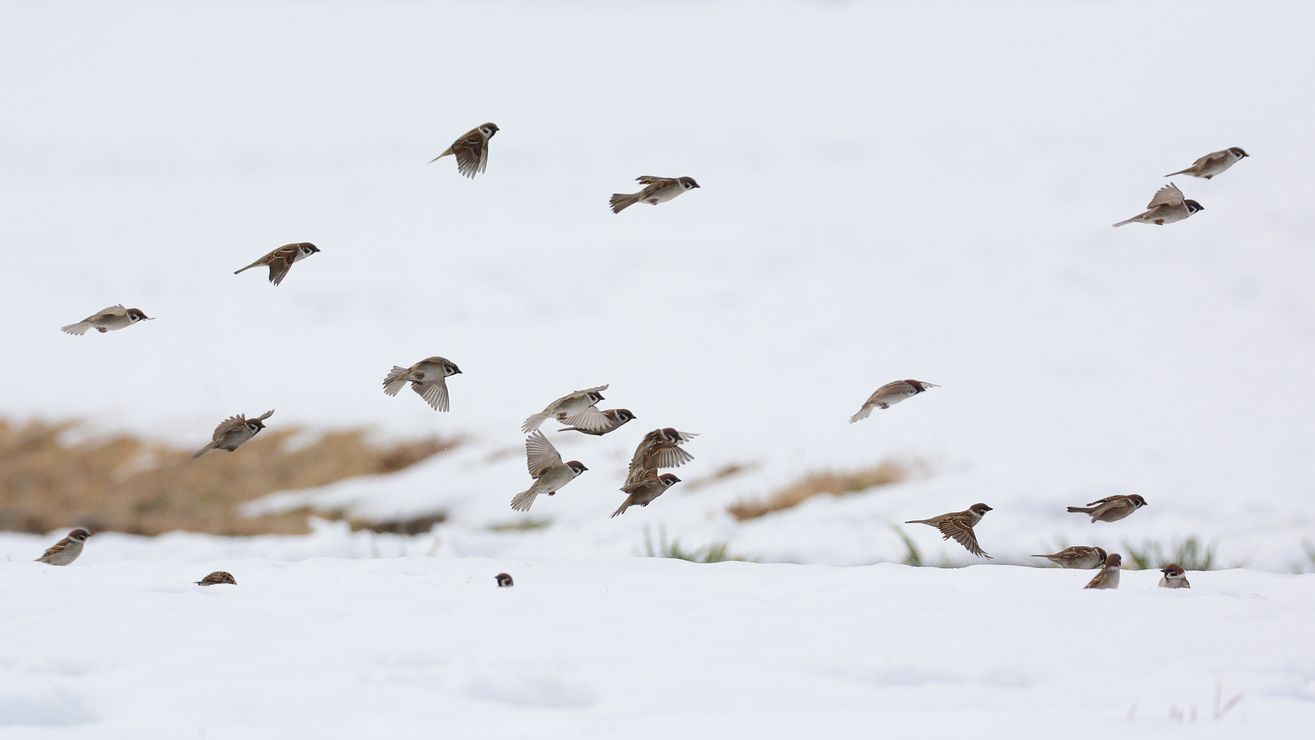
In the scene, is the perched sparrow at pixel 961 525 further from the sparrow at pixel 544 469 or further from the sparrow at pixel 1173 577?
the sparrow at pixel 544 469

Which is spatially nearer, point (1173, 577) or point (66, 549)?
point (1173, 577)

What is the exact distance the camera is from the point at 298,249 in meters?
6.31

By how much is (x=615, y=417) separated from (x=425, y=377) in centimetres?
95

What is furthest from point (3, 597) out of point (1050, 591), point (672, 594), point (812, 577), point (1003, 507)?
point (1003, 507)

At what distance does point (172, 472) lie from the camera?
43.4ft

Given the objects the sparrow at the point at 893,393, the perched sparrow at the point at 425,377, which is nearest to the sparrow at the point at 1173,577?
the sparrow at the point at 893,393

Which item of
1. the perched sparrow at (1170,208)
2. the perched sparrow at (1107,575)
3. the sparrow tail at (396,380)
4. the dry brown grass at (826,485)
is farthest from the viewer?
the dry brown grass at (826,485)

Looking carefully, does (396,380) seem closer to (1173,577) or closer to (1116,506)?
(1116,506)

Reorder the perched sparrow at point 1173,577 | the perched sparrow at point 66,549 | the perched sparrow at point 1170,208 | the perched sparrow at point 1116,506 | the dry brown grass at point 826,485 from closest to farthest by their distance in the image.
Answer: the perched sparrow at point 1173,577, the perched sparrow at point 1170,208, the perched sparrow at point 1116,506, the perched sparrow at point 66,549, the dry brown grass at point 826,485

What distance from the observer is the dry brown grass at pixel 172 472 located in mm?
12555

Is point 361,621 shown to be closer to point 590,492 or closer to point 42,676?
point 42,676

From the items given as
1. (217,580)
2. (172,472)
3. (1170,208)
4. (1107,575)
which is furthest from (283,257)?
(172,472)

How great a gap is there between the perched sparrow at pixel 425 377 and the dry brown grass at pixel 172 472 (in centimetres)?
562

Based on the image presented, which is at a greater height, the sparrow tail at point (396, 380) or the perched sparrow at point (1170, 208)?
the perched sparrow at point (1170, 208)
